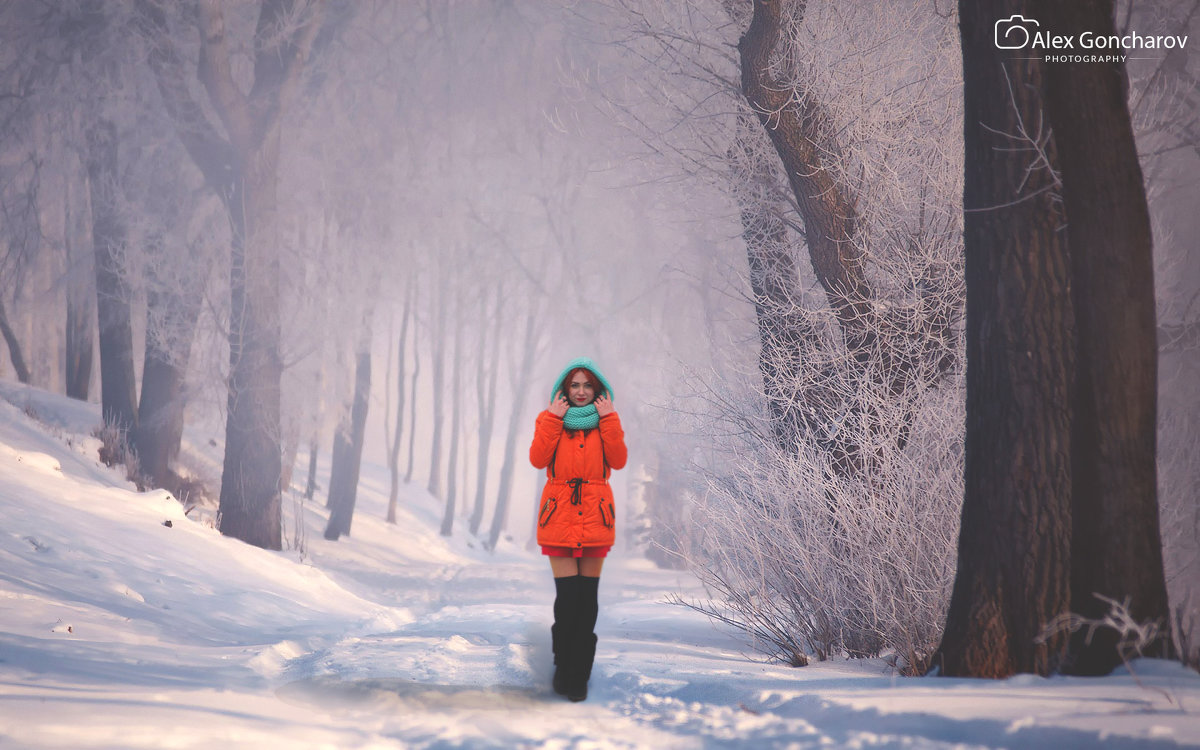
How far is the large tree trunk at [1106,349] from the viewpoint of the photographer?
3.97 metres

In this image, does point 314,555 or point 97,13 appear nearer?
point 97,13

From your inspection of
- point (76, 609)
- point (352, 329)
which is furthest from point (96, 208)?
point (76, 609)

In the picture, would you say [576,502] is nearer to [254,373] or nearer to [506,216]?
[254,373]

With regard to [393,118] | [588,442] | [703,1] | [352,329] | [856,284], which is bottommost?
[588,442]

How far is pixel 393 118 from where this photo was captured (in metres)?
19.0

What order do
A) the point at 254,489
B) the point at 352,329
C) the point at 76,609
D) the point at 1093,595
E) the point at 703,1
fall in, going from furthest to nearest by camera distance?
the point at 352,329 < the point at 254,489 < the point at 703,1 < the point at 76,609 < the point at 1093,595

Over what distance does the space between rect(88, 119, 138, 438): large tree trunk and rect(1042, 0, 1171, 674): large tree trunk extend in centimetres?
1392

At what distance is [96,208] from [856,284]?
42.2 feet

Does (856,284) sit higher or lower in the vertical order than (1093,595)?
higher

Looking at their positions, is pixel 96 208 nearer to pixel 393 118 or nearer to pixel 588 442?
pixel 393 118

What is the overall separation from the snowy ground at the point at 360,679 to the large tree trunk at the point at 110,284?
5749mm

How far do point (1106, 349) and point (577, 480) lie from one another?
9.25 feet

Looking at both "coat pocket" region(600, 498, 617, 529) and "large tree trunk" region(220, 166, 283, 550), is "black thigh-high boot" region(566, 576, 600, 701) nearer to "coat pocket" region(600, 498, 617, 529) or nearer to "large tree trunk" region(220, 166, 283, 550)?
"coat pocket" region(600, 498, 617, 529)

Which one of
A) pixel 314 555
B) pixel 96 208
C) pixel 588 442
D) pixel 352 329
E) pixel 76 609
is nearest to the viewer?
pixel 588 442
